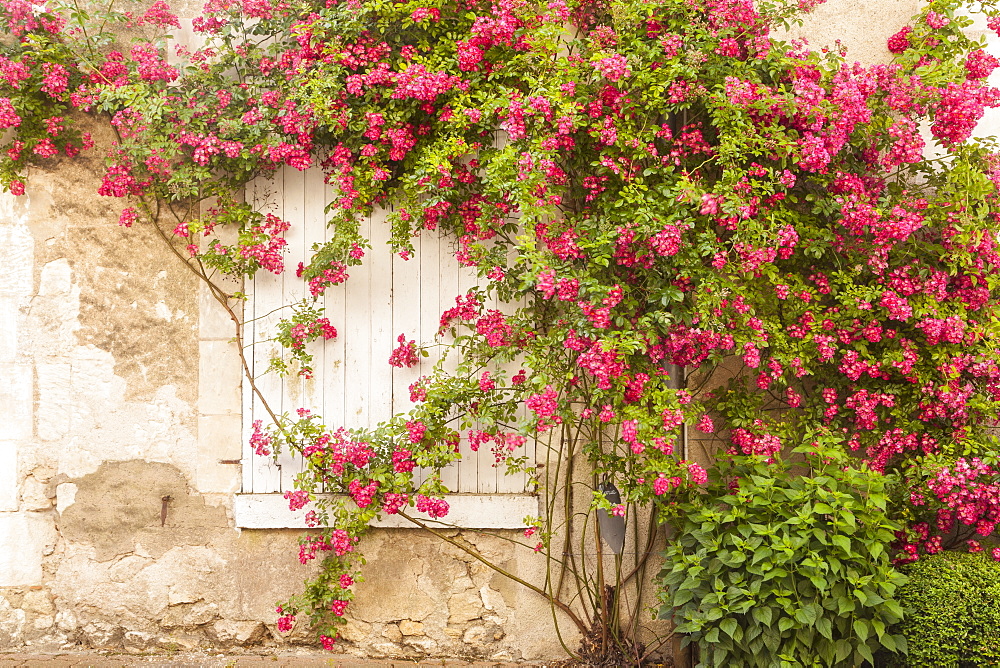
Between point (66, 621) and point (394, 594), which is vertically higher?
point (394, 594)

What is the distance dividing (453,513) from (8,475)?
8.12ft

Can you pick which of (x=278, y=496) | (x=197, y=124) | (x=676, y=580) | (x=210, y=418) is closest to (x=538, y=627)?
(x=676, y=580)

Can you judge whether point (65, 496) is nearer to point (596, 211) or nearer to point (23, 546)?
point (23, 546)

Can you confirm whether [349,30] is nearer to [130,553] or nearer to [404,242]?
[404,242]

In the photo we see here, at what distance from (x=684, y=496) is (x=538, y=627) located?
1109 mm

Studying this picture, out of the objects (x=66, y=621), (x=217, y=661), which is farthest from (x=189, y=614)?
→ (x=66, y=621)

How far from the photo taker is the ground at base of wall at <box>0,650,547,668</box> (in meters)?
3.55

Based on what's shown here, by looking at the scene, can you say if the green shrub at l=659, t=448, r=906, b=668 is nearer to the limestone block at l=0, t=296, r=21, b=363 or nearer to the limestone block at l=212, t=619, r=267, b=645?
the limestone block at l=212, t=619, r=267, b=645

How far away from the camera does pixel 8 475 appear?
12.2ft

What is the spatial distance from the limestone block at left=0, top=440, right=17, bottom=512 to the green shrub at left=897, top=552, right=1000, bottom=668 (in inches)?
175

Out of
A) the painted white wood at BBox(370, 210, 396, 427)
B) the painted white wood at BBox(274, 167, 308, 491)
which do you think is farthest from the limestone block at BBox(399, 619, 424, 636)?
the painted white wood at BBox(274, 167, 308, 491)

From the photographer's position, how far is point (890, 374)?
128 inches

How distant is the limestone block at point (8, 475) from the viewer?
3691mm

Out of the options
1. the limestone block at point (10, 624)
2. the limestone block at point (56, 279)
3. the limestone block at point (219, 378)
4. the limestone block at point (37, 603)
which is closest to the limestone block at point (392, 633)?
the limestone block at point (219, 378)
